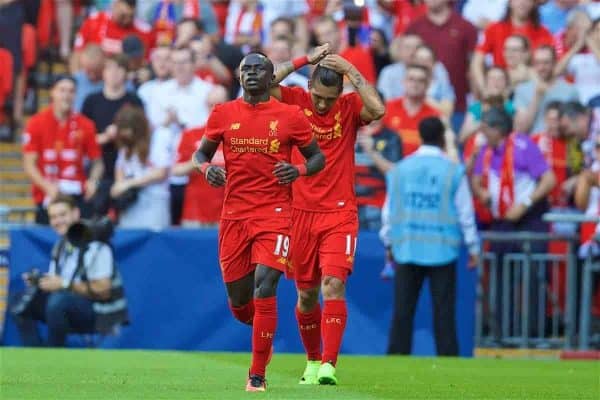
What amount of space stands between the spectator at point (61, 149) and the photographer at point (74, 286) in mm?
1777

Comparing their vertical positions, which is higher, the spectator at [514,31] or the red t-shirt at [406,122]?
the spectator at [514,31]

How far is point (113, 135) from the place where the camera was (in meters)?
18.2

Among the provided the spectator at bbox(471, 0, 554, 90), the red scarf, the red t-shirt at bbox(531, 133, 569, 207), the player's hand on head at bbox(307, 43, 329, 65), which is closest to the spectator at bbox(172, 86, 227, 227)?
the red scarf

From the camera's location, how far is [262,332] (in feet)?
33.7

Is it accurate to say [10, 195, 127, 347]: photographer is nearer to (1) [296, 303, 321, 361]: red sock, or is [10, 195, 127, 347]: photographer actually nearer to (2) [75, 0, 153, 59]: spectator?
(1) [296, 303, 321, 361]: red sock

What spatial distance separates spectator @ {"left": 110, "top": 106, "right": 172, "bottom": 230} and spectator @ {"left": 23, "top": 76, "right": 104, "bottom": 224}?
36 centimetres

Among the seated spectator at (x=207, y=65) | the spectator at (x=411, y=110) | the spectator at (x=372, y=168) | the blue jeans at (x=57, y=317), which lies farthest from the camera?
the seated spectator at (x=207, y=65)

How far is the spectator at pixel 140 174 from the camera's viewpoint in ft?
57.2

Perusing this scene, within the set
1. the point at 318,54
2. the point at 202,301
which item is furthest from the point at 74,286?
the point at 318,54

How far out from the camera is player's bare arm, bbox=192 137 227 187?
33.5 ft

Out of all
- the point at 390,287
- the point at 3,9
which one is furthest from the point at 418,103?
the point at 3,9

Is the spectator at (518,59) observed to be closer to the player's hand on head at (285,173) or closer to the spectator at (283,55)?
the spectator at (283,55)

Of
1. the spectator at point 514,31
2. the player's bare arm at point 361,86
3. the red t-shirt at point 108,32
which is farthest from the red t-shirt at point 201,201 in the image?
the player's bare arm at point 361,86

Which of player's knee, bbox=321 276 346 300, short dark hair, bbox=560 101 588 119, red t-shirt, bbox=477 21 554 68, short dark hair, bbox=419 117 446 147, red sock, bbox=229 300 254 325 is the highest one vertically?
red t-shirt, bbox=477 21 554 68
